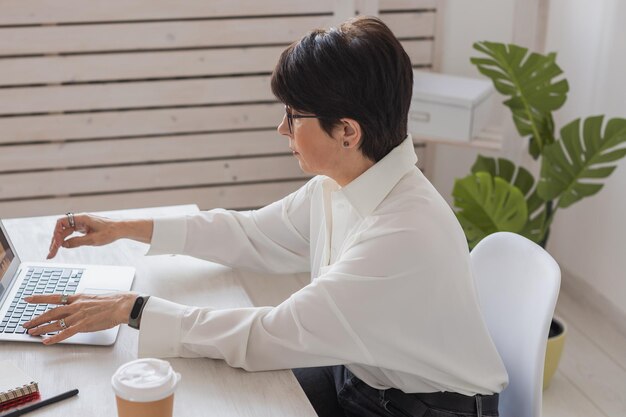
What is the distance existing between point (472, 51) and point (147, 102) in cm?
135

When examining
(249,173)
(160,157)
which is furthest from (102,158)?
(249,173)

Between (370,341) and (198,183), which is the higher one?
(370,341)

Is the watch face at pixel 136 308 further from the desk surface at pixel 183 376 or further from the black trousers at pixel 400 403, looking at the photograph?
the black trousers at pixel 400 403

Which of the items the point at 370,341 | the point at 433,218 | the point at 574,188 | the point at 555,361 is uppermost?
the point at 433,218

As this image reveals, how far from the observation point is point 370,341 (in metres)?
1.44

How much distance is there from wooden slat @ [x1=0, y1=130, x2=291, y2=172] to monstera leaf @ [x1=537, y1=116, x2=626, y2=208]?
1231 mm

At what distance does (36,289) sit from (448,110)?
1.89m

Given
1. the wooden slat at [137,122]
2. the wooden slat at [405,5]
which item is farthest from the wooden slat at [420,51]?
the wooden slat at [137,122]

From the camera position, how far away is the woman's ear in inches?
60.4

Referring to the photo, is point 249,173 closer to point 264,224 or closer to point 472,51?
point 472,51

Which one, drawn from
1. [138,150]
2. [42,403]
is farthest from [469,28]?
[42,403]

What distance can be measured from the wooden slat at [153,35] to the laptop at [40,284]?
174 cm

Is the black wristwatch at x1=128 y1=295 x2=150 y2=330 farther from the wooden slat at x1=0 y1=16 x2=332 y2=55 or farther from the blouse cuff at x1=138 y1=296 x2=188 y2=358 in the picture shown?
the wooden slat at x1=0 y1=16 x2=332 y2=55

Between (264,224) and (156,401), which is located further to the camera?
(264,224)
